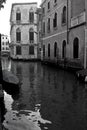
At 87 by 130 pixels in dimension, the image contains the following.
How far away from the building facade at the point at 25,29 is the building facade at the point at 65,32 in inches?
462

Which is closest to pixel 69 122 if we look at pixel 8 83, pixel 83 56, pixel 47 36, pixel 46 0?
pixel 8 83

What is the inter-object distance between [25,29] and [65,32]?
2278 centimetres

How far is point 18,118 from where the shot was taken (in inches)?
222

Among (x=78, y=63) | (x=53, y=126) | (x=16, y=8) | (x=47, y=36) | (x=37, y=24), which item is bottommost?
(x=53, y=126)

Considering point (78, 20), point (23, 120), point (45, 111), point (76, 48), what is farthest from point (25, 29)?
point (23, 120)

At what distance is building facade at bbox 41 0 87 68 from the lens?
1722 centimetres

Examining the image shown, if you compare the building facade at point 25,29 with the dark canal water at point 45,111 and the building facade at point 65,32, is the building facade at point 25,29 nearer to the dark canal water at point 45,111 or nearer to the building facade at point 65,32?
the building facade at point 65,32

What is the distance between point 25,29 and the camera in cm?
4253

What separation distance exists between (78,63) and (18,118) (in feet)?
41.9

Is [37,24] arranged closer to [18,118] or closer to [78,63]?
[78,63]

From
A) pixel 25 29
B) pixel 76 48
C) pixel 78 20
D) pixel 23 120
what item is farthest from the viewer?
pixel 25 29

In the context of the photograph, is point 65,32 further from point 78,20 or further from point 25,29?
point 25,29

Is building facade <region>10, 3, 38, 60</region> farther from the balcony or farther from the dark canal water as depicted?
the dark canal water

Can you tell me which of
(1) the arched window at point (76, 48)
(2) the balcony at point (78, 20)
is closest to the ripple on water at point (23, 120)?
(2) the balcony at point (78, 20)
